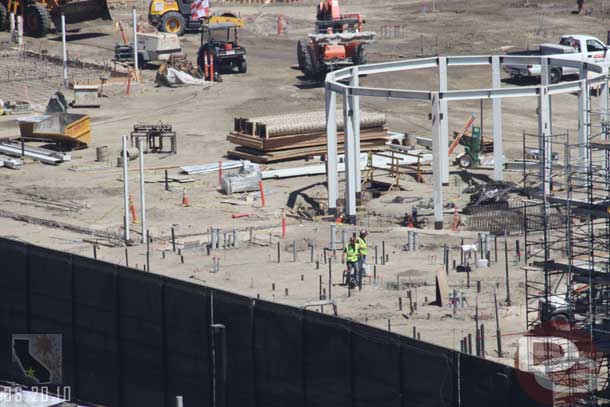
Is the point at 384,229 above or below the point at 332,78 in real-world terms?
below

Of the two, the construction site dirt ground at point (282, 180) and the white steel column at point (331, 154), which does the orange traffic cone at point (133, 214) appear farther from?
the white steel column at point (331, 154)

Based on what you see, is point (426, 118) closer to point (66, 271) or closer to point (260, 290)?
point (260, 290)

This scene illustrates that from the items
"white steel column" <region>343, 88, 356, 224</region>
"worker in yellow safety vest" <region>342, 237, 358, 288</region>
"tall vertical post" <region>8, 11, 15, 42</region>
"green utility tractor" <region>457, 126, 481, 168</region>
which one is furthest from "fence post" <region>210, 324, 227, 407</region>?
"tall vertical post" <region>8, 11, 15, 42</region>

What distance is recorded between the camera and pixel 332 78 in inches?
1677

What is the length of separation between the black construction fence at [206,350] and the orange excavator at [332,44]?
1158 inches

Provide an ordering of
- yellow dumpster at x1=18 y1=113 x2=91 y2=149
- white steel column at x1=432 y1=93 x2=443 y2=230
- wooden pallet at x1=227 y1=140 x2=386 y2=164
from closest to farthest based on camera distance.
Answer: white steel column at x1=432 y1=93 x2=443 y2=230
wooden pallet at x1=227 y1=140 x2=386 y2=164
yellow dumpster at x1=18 y1=113 x2=91 y2=149

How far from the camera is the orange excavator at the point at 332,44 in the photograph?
57625 mm

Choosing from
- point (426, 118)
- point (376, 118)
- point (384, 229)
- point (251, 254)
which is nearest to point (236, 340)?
point (251, 254)

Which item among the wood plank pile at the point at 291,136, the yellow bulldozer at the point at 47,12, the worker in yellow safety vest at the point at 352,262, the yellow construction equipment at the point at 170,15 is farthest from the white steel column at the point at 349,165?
the yellow bulldozer at the point at 47,12

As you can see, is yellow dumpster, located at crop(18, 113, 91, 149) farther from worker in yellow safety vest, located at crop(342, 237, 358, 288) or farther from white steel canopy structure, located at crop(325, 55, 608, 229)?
worker in yellow safety vest, located at crop(342, 237, 358, 288)

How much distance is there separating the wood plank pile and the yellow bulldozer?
22.3 m

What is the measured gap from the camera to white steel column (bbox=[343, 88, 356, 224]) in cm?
4034

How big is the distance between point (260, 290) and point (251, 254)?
3.44 meters

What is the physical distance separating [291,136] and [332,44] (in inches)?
470
